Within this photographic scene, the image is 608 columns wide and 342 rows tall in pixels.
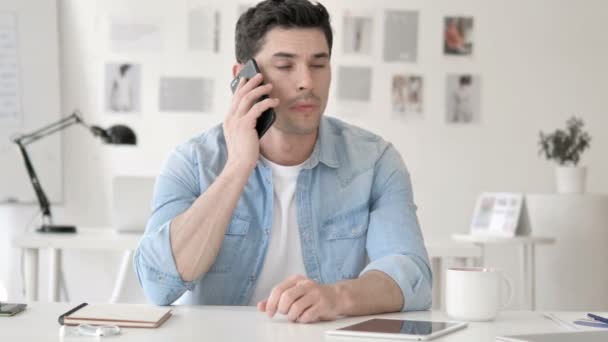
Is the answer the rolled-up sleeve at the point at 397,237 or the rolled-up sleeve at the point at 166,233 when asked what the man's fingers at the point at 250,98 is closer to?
the rolled-up sleeve at the point at 166,233

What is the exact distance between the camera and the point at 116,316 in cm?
127

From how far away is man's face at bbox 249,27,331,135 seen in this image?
182cm

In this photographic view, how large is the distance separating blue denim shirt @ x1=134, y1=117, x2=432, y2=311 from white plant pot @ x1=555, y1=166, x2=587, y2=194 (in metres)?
2.34

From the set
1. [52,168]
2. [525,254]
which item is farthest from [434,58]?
[52,168]

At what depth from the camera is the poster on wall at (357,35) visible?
459 cm

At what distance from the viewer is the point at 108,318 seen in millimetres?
1253

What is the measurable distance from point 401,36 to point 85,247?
86.1 inches

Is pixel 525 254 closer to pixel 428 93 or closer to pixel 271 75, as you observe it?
pixel 428 93

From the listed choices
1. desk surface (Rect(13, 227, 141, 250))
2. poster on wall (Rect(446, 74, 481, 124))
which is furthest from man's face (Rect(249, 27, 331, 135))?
poster on wall (Rect(446, 74, 481, 124))

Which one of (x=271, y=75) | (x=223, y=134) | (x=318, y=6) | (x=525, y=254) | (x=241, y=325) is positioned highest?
(x=318, y=6)

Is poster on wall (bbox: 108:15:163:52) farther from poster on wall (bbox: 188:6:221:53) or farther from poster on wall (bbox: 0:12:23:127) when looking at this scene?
poster on wall (bbox: 0:12:23:127)

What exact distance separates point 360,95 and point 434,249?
1624 mm

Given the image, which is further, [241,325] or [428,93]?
[428,93]

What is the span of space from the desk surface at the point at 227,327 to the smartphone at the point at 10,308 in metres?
0.01
